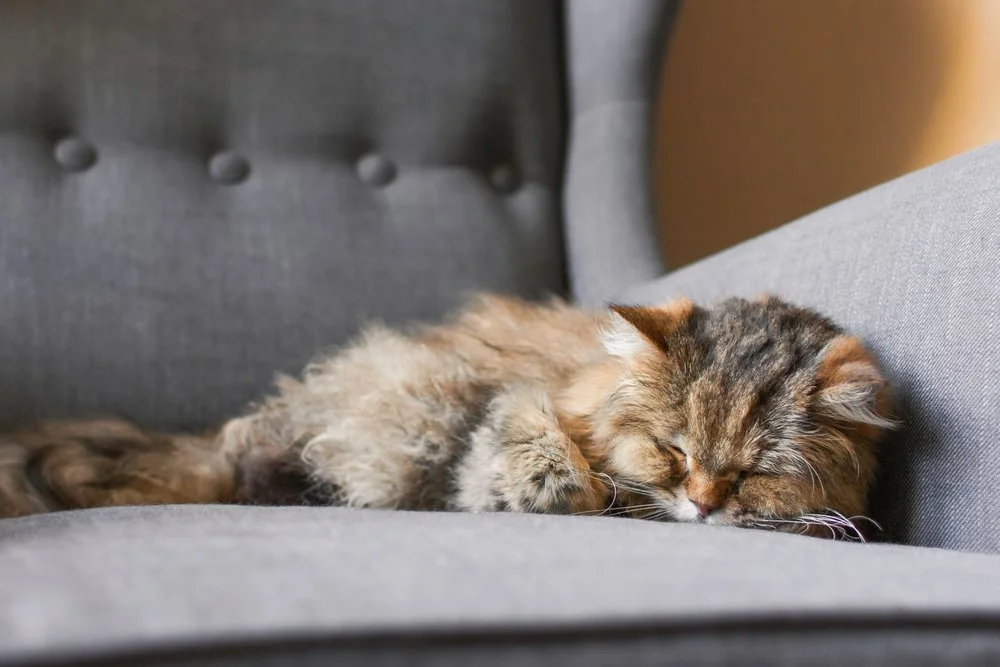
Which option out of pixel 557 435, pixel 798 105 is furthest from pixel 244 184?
pixel 798 105

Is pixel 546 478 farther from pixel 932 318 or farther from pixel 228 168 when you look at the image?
pixel 228 168

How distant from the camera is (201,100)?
60.8 inches

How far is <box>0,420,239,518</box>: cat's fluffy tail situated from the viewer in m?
1.13

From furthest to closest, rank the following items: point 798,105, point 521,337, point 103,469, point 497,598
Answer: point 798,105
point 521,337
point 103,469
point 497,598

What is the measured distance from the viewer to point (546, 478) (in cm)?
99

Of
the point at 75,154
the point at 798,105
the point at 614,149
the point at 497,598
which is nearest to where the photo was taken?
the point at 497,598

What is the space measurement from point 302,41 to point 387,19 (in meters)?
0.18

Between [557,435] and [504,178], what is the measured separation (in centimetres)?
86

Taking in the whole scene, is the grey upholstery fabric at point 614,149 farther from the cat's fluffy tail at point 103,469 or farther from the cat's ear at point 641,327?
the cat's fluffy tail at point 103,469

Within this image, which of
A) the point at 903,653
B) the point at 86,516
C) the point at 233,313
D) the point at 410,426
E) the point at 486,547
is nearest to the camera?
the point at 903,653

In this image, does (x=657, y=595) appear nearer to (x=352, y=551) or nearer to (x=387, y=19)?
(x=352, y=551)

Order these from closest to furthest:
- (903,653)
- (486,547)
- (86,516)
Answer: (903,653), (486,547), (86,516)

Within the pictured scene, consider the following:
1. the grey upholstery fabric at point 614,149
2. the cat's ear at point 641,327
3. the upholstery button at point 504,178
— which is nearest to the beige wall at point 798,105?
the grey upholstery fabric at point 614,149

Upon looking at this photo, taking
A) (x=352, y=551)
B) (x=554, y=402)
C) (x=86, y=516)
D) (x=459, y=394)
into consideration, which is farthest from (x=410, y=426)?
(x=352, y=551)
